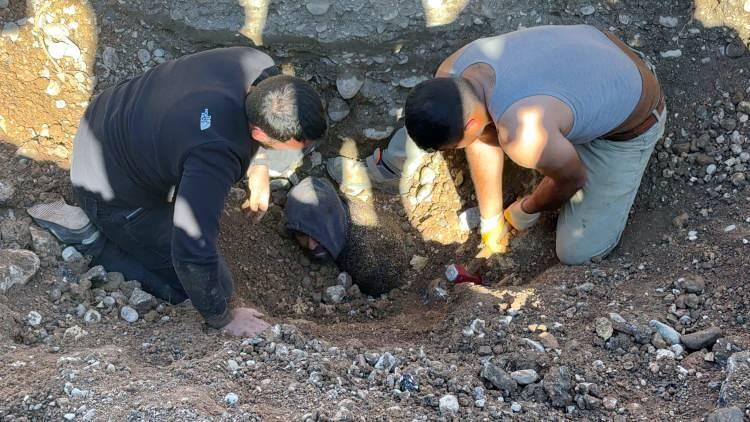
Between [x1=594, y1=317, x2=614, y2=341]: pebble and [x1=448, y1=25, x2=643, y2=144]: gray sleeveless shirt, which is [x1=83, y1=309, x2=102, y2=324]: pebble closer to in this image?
[x1=448, y1=25, x2=643, y2=144]: gray sleeveless shirt

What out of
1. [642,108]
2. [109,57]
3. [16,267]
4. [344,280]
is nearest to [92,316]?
[16,267]

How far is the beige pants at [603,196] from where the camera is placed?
347cm

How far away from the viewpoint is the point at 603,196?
3553 millimetres

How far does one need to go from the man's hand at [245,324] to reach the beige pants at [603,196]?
1540 mm

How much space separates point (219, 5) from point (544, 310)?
2230 millimetres

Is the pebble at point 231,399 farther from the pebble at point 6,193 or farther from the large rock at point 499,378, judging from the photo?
the pebble at point 6,193

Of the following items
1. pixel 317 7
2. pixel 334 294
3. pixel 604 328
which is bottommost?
pixel 334 294

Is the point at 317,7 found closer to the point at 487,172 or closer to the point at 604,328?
the point at 487,172

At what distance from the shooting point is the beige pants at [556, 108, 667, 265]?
347 cm

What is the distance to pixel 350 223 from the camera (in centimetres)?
382

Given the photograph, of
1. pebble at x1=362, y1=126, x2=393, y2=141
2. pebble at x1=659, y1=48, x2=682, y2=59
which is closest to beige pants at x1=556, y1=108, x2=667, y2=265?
pebble at x1=659, y1=48, x2=682, y2=59

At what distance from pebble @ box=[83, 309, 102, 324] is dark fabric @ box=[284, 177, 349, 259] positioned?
42.6 inches

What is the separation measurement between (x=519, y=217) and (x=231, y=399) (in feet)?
6.00

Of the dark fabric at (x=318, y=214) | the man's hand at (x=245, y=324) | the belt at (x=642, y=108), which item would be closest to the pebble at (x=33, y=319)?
the man's hand at (x=245, y=324)
